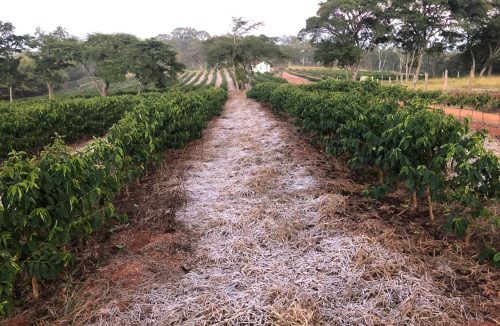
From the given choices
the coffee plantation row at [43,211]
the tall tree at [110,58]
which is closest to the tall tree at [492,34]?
the tall tree at [110,58]

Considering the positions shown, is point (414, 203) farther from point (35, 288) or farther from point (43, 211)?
point (35, 288)

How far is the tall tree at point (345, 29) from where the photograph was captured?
36969mm

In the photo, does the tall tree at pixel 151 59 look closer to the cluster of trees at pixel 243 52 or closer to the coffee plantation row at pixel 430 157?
the cluster of trees at pixel 243 52

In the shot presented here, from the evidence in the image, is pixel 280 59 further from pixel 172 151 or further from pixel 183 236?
pixel 183 236

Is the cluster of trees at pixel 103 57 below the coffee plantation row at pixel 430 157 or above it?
above

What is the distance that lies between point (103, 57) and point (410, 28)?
33.2 m

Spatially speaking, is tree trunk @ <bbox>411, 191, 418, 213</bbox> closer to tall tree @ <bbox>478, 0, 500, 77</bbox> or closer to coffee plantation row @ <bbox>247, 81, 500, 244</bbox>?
coffee plantation row @ <bbox>247, 81, 500, 244</bbox>

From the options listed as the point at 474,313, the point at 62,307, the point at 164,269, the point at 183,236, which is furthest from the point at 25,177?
the point at 474,313

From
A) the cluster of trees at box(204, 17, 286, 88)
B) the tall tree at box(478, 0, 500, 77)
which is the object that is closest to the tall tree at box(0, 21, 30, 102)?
the cluster of trees at box(204, 17, 286, 88)

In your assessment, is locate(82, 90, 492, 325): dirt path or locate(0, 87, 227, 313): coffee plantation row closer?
locate(0, 87, 227, 313): coffee plantation row

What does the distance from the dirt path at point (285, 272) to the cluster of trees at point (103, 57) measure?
36.6m

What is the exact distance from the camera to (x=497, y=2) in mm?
34844

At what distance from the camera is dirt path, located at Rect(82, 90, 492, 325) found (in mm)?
2863

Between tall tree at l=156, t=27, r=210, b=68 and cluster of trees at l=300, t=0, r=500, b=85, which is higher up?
tall tree at l=156, t=27, r=210, b=68
